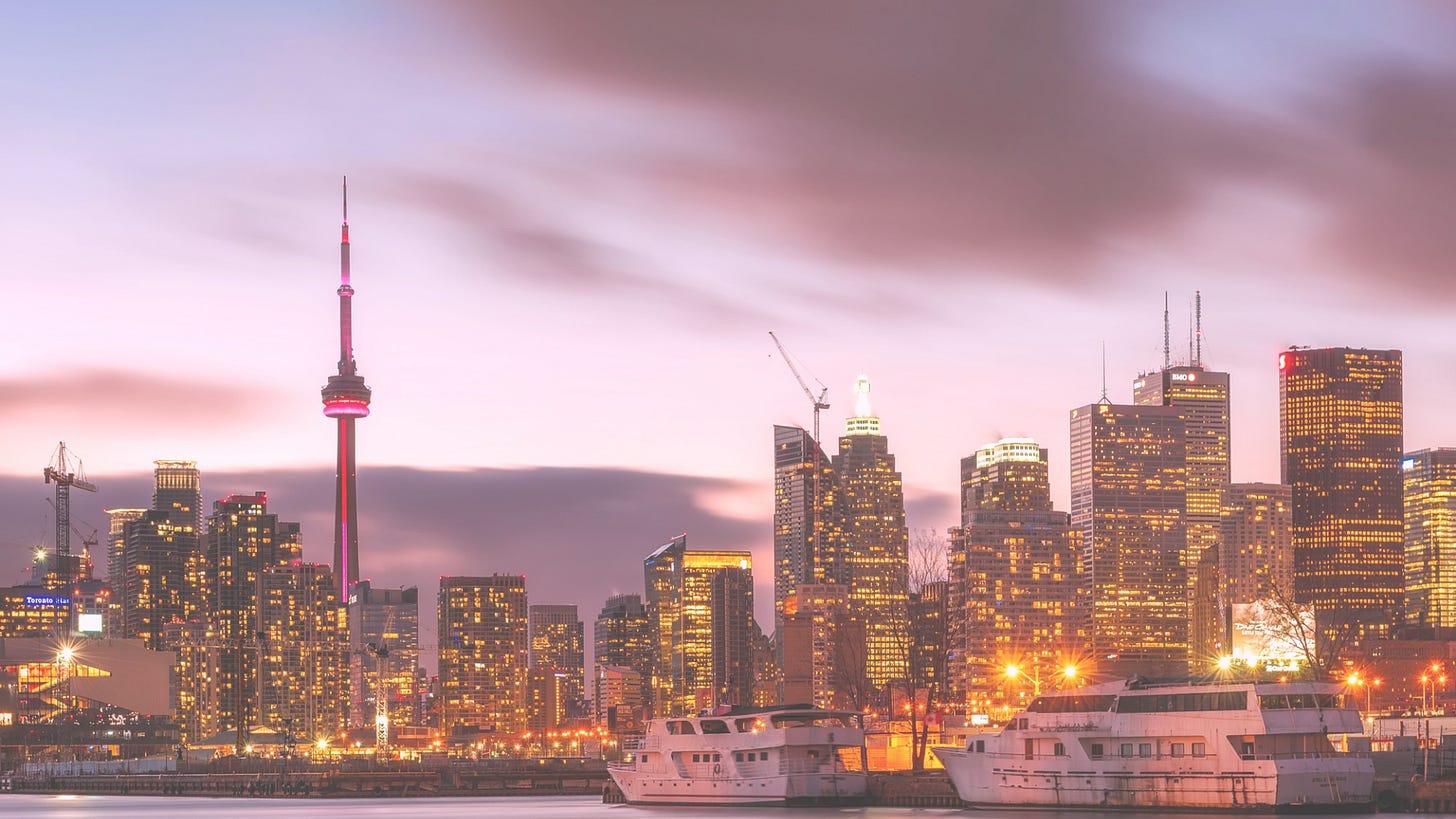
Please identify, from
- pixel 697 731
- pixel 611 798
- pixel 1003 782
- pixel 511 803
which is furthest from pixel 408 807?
pixel 1003 782

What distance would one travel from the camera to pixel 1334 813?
381ft

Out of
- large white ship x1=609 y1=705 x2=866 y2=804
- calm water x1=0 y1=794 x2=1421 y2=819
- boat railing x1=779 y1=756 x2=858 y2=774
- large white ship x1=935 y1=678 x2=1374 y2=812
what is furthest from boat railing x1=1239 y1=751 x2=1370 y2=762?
boat railing x1=779 y1=756 x2=858 y2=774

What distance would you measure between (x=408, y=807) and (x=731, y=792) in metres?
54.8

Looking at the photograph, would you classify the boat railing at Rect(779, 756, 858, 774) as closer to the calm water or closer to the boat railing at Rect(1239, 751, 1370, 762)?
the calm water

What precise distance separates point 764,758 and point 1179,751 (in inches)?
1321

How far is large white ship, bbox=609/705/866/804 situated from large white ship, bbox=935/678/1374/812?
1446 centimetres

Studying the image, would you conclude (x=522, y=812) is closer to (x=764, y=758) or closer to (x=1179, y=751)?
(x=764, y=758)

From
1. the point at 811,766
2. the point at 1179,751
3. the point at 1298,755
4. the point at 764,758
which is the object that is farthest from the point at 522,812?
the point at 1298,755

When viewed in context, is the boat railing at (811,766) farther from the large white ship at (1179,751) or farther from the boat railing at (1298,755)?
the boat railing at (1298,755)

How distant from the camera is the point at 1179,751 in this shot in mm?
120688

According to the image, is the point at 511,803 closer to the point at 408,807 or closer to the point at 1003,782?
the point at 408,807

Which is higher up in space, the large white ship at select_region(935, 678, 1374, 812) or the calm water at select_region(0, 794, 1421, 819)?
the large white ship at select_region(935, 678, 1374, 812)

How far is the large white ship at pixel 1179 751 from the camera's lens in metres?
116

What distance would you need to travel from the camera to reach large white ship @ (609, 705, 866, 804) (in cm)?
14175
